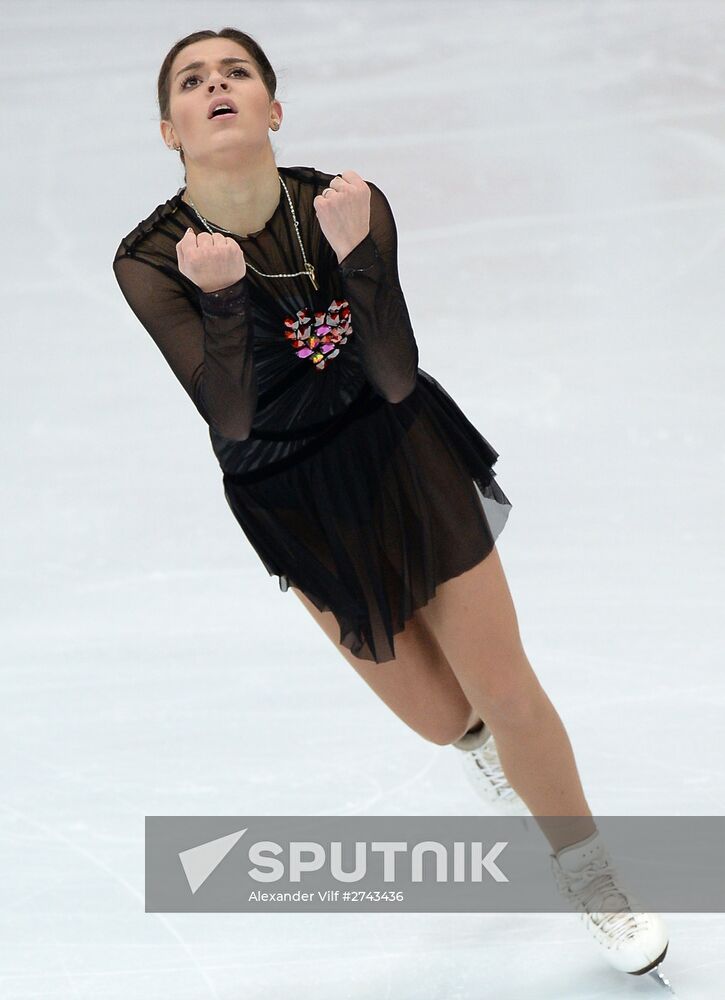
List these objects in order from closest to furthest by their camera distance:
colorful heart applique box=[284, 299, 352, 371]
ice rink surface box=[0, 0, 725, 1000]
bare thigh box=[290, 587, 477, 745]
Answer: colorful heart applique box=[284, 299, 352, 371] → bare thigh box=[290, 587, 477, 745] → ice rink surface box=[0, 0, 725, 1000]

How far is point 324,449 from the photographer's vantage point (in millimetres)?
2244

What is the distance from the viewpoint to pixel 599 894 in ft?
7.72

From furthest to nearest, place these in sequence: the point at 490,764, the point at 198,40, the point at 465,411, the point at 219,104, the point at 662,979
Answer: the point at 465,411, the point at 490,764, the point at 662,979, the point at 198,40, the point at 219,104

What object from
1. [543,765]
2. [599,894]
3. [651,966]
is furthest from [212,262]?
[651,966]

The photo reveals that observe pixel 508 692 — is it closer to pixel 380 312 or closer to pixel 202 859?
pixel 380 312

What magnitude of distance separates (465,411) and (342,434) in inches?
106

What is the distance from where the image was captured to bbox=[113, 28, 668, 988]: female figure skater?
209 cm

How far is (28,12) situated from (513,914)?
188 inches

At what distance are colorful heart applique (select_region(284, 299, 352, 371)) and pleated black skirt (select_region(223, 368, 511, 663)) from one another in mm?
113

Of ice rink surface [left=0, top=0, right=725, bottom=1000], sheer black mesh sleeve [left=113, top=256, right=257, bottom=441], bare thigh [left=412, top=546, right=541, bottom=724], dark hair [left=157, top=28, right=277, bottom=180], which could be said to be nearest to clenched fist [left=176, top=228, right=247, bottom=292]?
sheer black mesh sleeve [left=113, top=256, right=257, bottom=441]

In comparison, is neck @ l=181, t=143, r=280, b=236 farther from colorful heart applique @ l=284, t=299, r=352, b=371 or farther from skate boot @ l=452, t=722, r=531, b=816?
skate boot @ l=452, t=722, r=531, b=816

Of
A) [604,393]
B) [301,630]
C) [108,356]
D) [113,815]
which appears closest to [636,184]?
[604,393]

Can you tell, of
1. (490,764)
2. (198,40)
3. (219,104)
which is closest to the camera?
(219,104)

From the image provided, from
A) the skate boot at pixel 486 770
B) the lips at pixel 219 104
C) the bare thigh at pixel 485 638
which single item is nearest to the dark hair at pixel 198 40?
the lips at pixel 219 104
